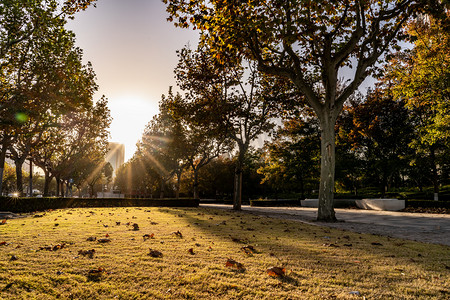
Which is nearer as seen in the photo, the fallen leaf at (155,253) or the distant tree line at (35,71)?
the fallen leaf at (155,253)

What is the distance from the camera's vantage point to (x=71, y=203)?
21.0 metres

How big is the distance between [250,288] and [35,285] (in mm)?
2225

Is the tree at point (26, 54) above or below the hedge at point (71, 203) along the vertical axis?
above

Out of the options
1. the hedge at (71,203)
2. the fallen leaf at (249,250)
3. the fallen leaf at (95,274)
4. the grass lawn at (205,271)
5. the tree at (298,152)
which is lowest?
the hedge at (71,203)

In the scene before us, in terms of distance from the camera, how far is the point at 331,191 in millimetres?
12039

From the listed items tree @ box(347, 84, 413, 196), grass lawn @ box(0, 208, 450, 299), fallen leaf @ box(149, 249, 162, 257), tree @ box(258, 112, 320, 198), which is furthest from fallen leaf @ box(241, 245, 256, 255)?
tree @ box(258, 112, 320, 198)

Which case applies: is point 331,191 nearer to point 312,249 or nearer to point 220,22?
point 312,249

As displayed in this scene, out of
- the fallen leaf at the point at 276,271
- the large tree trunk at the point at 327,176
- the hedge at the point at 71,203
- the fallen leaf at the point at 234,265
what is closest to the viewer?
the fallen leaf at the point at 276,271

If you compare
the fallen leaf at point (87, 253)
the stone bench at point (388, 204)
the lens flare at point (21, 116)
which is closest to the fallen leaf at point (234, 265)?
the fallen leaf at point (87, 253)

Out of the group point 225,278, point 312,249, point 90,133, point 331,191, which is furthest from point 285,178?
point 225,278

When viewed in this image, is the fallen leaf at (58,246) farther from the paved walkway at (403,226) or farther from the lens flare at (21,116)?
the lens flare at (21,116)

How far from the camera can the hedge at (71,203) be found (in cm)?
1534

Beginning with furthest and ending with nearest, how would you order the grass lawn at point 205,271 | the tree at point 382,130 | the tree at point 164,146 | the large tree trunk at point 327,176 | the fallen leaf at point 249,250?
the tree at point 164,146, the tree at point 382,130, the large tree trunk at point 327,176, the fallen leaf at point 249,250, the grass lawn at point 205,271

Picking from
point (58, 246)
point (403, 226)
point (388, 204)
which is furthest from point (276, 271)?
point (388, 204)
